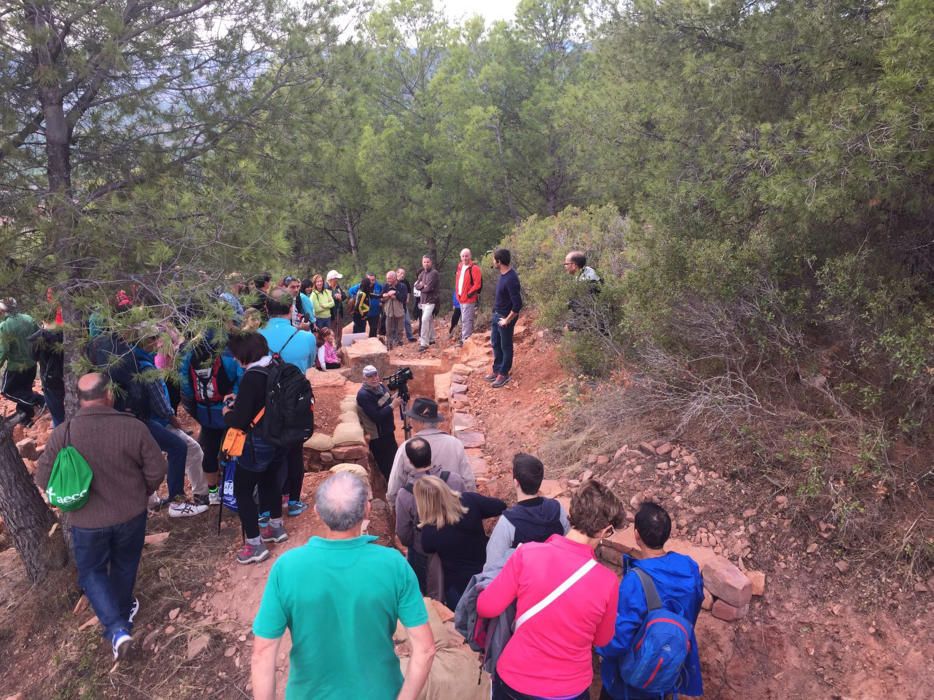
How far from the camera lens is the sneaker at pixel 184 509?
4730 millimetres

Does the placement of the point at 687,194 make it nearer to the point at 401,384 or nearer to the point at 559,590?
the point at 401,384

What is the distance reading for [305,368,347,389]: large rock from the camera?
777 cm

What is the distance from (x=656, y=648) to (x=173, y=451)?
12.5ft

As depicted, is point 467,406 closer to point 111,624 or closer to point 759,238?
point 759,238

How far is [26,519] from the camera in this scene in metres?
4.02

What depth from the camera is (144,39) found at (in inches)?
152

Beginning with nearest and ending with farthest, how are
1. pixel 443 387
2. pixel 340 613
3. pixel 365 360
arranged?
1. pixel 340 613
2. pixel 443 387
3. pixel 365 360

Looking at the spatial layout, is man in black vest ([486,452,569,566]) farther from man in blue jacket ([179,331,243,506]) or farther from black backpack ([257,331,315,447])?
man in blue jacket ([179,331,243,506])

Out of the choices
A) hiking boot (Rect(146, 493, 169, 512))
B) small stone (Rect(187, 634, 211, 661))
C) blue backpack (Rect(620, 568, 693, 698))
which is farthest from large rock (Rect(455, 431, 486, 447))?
blue backpack (Rect(620, 568, 693, 698))

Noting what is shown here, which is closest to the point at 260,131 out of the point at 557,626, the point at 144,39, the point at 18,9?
the point at 144,39

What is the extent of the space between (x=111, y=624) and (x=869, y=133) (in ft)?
18.0

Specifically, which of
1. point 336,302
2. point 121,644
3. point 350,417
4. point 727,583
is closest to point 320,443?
point 350,417

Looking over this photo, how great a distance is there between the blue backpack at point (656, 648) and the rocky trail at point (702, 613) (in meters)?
1.16

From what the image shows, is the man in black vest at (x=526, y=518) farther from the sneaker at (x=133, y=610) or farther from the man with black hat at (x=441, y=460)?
the sneaker at (x=133, y=610)
